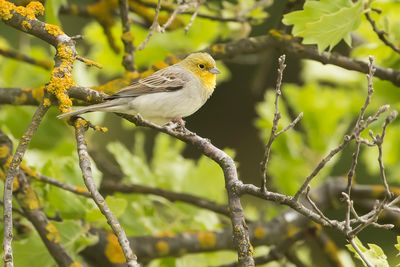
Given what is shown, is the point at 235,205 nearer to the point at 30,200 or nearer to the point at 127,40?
the point at 30,200

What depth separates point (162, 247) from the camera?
5289 mm

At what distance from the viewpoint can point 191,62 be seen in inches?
215

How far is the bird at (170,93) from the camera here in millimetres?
4411

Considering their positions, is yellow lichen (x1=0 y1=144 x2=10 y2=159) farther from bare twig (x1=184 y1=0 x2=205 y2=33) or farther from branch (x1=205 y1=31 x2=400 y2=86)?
branch (x1=205 y1=31 x2=400 y2=86)

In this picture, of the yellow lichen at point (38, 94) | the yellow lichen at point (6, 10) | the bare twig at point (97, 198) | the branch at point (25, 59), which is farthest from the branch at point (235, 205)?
the branch at point (25, 59)

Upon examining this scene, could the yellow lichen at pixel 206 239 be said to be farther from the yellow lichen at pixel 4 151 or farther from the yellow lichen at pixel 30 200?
the yellow lichen at pixel 4 151

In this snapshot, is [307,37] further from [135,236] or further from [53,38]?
[135,236]

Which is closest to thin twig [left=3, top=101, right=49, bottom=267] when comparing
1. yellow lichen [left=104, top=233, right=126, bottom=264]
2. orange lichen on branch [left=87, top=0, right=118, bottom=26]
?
yellow lichen [left=104, top=233, right=126, bottom=264]

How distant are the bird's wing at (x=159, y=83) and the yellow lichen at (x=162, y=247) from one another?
0.96 metres

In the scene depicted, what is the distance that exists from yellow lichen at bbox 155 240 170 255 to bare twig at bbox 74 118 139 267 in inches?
74.0

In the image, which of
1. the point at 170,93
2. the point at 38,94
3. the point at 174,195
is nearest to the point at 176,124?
the point at 170,93

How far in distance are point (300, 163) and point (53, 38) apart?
3019 millimetres

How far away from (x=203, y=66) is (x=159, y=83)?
558 mm

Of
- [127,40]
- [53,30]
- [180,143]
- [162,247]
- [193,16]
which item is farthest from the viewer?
[180,143]
